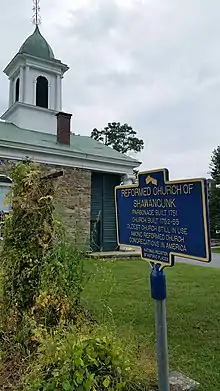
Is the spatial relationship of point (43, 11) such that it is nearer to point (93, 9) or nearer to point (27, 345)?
point (93, 9)

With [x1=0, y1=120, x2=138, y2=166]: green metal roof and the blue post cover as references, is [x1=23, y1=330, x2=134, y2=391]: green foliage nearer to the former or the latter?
the blue post cover

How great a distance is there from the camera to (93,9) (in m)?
8.56

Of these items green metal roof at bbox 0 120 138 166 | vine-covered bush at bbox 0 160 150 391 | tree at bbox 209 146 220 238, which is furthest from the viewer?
tree at bbox 209 146 220 238

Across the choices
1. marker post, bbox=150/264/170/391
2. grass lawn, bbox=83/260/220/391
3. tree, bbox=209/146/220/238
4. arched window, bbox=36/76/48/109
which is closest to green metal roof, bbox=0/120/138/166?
arched window, bbox=36/76/48/109

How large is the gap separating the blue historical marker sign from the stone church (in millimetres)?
9813

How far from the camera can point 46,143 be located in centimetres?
1380

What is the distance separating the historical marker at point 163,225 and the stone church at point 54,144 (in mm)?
9908

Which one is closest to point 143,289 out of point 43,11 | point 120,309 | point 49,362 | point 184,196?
point 120,309

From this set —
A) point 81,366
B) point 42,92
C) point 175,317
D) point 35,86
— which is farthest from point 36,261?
point 42,92

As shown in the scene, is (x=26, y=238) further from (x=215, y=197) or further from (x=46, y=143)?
(x=215, y=197)

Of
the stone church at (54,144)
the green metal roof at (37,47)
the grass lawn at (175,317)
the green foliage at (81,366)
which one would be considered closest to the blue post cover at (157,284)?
the green foliage at (81,366)

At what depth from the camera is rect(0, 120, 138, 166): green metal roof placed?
12.9 meters

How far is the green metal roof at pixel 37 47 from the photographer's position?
16.3 metres

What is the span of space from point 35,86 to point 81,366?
15.6 metres
